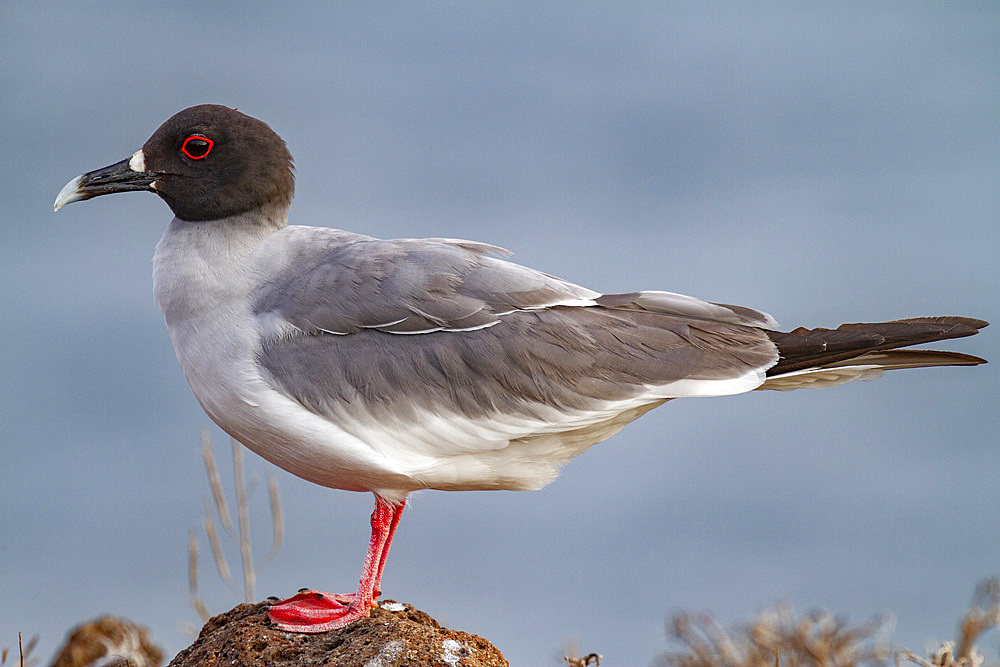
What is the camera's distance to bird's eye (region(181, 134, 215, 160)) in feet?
17.0

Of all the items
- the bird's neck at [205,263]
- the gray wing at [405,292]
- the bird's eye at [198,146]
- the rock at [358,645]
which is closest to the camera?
the rock at [358,645]

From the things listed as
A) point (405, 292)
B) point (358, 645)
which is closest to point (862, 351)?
point (405, 292)

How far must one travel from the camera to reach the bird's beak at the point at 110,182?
5.27 meters

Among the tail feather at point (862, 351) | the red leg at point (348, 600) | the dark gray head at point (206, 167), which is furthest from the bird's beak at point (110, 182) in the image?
the tail feather at point (862, 351)

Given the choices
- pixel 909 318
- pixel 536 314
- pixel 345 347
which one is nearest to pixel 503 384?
pixel 536 314

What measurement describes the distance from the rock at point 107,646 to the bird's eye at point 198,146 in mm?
3126

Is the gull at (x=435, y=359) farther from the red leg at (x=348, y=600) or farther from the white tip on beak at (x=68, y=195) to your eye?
the white tip on beak at (x=68, y=195)

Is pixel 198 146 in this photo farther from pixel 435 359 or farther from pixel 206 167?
pixel 435 359

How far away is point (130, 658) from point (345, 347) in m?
2.76

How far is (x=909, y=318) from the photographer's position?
4883mm

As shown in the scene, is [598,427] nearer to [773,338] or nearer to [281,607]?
[773,338]

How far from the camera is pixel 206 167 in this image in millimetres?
5199

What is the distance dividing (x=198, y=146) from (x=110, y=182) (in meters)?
0.54

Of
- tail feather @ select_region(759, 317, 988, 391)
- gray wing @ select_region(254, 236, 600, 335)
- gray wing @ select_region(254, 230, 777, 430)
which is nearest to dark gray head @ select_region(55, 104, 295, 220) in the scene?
gray wing @ select_region(254, 236, 600, 335)
